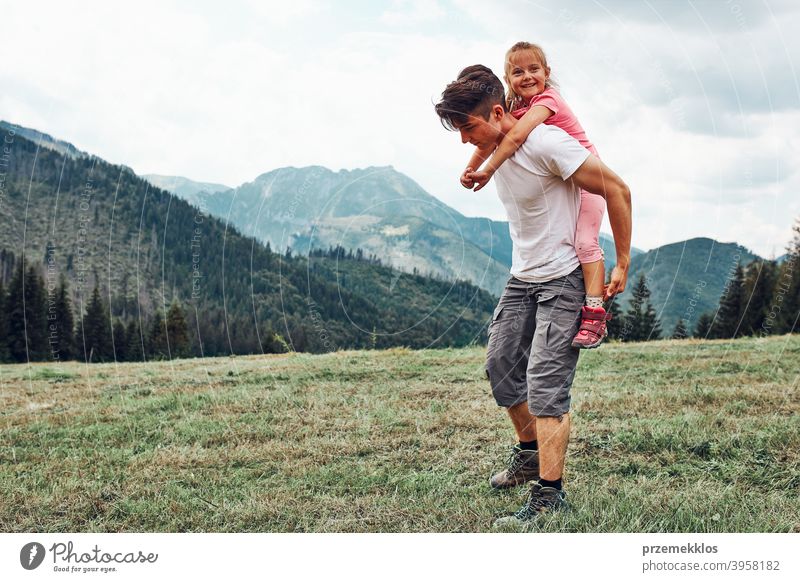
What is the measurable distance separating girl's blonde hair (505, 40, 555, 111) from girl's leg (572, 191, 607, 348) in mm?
690

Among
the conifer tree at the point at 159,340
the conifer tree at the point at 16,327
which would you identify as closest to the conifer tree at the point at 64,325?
the conifer tree at the point at 16,327

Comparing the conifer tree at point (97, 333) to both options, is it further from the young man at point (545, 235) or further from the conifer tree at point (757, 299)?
the young man at point (545, 235)

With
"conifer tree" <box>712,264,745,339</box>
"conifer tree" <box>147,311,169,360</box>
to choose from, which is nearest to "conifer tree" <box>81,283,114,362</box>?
"conifer tree" <box>147,311,169,360</box>

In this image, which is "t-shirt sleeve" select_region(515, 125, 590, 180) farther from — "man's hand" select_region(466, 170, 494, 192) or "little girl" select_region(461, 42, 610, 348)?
"man's hand" select_region(466, 170, 494, 192)

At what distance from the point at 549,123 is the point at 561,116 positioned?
82 mm

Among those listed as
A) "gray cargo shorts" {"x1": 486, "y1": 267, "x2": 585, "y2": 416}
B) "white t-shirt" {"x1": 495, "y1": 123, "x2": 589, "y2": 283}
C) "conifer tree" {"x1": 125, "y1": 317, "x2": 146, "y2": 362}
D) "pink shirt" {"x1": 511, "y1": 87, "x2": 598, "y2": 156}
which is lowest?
"conifer tree" {"x1": 125, "y1": 317, "x2": 146, "y2": 362}

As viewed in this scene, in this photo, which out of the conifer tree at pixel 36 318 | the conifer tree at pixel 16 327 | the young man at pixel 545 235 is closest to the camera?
the young man at pixel 545 235

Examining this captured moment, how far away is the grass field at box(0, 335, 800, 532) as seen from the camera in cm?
366

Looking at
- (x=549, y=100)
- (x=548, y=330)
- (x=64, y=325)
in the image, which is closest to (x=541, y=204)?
(x=549, y=100)

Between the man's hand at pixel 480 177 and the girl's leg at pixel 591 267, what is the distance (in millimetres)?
586

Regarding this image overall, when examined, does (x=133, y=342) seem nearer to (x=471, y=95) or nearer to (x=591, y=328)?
(x=471, y=95)

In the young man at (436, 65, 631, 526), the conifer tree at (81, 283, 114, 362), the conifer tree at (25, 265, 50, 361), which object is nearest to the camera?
the young man at (436, 65, 631, 526)

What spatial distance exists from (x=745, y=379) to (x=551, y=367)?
537 centimetres

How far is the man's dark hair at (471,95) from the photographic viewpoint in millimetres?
3564
